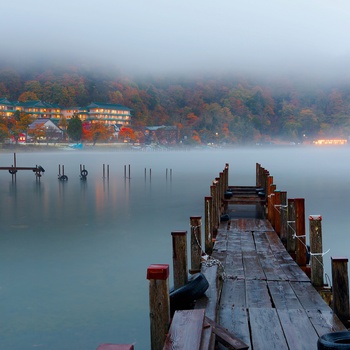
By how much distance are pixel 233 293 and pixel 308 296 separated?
131cm

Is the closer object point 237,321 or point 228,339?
point 228,339

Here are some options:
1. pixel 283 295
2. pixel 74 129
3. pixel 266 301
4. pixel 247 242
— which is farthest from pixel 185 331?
pixel 74 129

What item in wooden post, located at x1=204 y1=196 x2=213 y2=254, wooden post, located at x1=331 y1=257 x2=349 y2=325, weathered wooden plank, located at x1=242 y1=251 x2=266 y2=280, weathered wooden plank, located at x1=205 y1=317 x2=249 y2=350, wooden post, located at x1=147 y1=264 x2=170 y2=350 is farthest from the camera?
wooden post, located at x1=204 y1=196 x2=213 y2=254

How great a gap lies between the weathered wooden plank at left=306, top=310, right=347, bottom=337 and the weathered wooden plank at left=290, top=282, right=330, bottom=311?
231mm

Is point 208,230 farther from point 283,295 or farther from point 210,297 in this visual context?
point 210,297

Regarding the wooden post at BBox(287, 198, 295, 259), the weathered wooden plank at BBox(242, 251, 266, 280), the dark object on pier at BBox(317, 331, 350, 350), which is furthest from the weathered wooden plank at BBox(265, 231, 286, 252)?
the dark object on pier at BBox(317, 331, 350, 350)

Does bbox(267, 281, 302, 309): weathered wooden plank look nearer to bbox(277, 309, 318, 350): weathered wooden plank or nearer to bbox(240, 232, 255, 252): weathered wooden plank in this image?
bbox(277, 309, 318, 350): weathered wooden plank

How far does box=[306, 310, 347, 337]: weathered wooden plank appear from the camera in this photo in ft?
21.5

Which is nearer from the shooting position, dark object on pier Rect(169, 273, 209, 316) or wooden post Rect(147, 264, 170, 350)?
wooden post Rect(147, 264, 170, 350)

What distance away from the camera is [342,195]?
39750 mm

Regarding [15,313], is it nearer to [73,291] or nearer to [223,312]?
[73,291]

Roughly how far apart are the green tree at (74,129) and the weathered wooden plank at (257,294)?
146 metres

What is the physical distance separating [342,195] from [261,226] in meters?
27.0

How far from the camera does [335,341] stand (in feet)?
18.4
